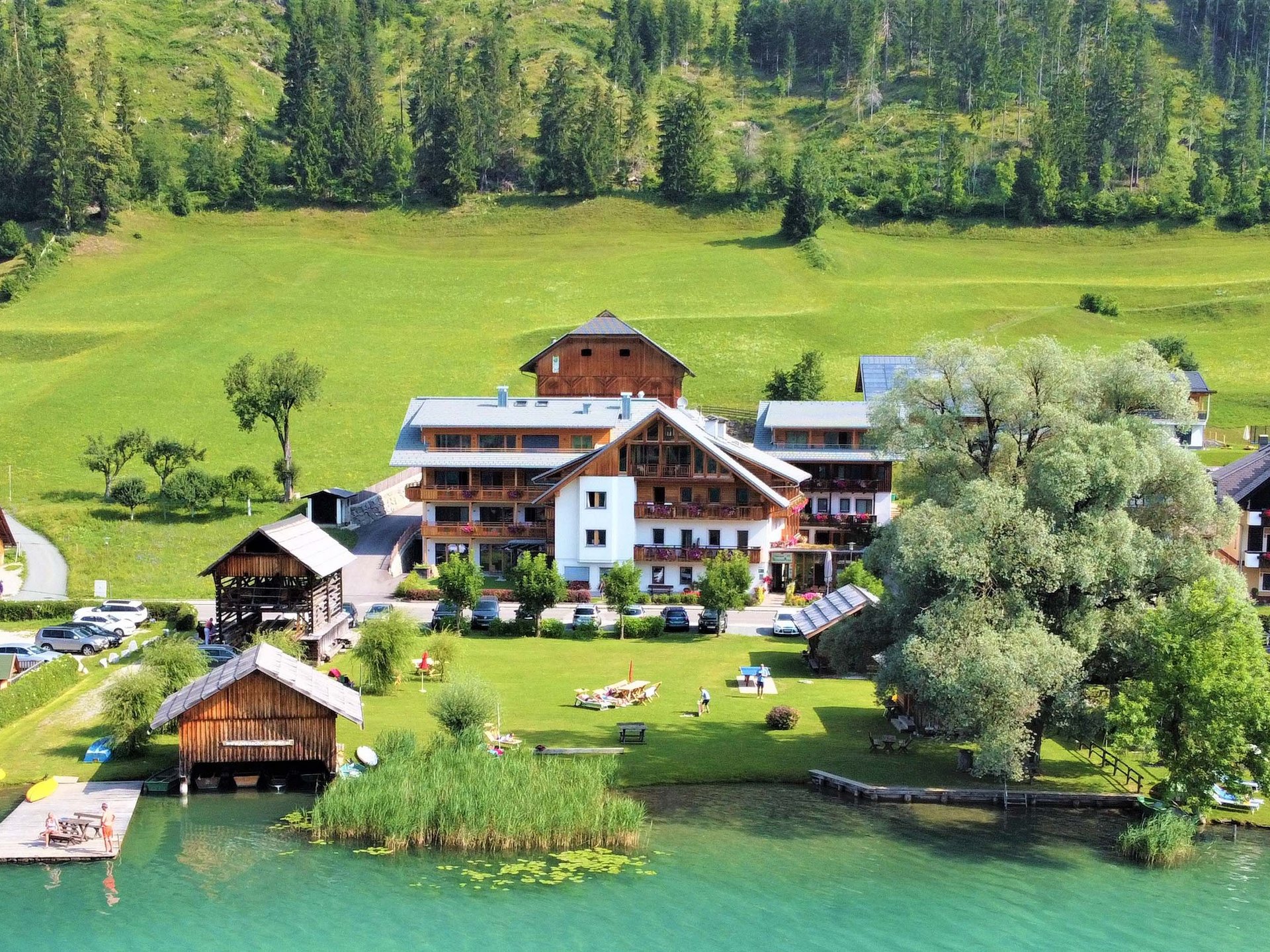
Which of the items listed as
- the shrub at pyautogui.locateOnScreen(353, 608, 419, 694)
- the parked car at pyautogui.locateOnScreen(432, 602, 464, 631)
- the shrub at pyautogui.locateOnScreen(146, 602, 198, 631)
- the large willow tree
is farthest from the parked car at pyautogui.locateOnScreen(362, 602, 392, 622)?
the large willow tree

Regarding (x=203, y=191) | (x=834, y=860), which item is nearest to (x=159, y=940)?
(x=834, y=860)

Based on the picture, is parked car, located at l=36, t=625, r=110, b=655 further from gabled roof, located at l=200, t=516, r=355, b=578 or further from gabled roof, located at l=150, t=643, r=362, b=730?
gabled roof, located at l=150, t=643, r=362, b=730

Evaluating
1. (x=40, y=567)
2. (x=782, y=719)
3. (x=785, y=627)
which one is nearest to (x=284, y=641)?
(x=782, y=719)

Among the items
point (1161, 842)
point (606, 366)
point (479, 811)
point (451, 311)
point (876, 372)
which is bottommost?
point (1161, 842)

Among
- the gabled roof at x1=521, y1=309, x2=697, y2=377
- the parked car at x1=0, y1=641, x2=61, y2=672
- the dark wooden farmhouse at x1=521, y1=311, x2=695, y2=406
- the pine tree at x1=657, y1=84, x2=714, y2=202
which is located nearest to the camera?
the parked car at x1=0, y1=641, x2=61, y2=672

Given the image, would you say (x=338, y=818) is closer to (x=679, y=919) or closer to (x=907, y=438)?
(x=679, y=919)

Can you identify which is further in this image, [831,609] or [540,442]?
[540,442]

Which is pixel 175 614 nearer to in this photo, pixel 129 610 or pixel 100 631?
pixel 129 610
